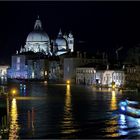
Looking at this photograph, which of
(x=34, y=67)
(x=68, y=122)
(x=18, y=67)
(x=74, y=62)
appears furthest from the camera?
(x=18, y=67)

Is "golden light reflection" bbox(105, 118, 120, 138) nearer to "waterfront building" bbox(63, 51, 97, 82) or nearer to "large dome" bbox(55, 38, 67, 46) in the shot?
"waterfront building" bbox(63, 51, 97, 82)

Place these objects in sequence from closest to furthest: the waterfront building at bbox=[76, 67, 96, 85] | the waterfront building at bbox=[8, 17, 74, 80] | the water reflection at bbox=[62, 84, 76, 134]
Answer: the water reflection at bbox=[62, 84, 76, 134]
the waterfront building at bbox=[76, 67, 96, 85]
the waterfront building at bbox=[8, 17, 74, 80]

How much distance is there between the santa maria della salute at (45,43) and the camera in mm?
92931

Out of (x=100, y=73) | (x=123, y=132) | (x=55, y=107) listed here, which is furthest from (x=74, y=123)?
(x=100, y=73)

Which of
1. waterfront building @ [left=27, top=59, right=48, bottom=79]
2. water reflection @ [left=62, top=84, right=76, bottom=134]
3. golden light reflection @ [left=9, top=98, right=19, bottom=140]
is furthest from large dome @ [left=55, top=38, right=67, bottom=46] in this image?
golden light reflection @ [left=9, top=98, right=19, bottom=140]

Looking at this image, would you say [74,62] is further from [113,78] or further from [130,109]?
[130,109]

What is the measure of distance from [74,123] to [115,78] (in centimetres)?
3557

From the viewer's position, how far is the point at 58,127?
17797 millimetres

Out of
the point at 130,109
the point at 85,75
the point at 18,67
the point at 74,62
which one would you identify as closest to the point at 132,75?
the point at 85,75

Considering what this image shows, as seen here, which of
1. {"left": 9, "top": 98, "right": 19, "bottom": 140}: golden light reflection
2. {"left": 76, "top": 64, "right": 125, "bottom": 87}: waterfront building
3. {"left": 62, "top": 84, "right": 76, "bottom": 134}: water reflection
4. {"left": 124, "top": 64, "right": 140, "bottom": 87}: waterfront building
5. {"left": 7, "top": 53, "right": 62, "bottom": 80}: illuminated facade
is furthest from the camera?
{"left": 7, "top": 53, "right": 62, "bottom": 80}: illuminated facade

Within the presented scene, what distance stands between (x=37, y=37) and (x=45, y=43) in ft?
5.65

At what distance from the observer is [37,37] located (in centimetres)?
9275

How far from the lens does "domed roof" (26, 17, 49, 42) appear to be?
92812 millimetres

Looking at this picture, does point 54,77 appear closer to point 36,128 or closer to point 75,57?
point 75,57
